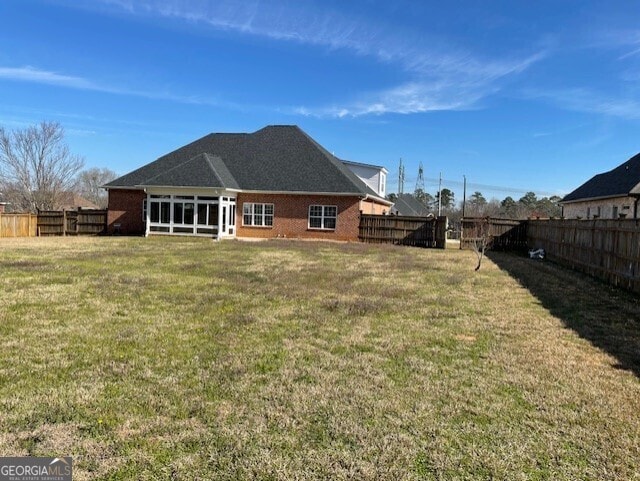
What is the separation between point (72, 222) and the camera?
28422mm

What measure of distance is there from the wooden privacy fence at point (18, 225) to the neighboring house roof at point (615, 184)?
33580mm

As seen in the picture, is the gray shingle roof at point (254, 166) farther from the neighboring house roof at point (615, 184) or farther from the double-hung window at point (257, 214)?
the neighboring house roof at point (615, 184)

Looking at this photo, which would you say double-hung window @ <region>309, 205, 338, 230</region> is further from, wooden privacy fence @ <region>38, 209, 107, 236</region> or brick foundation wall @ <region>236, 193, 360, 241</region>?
wooden privacy fence @ <region>38, 209, 107, 236</region>

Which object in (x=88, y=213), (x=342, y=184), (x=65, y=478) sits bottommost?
(x=65, y=478)

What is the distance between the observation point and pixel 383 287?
34.0 ft

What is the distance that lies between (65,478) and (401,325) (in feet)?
16.1

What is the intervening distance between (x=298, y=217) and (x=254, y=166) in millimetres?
4633

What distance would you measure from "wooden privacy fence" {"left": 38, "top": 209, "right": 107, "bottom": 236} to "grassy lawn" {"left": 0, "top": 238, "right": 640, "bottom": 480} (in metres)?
21.2

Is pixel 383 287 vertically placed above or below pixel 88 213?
below

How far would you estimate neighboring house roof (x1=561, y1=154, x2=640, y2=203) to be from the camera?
982 inches

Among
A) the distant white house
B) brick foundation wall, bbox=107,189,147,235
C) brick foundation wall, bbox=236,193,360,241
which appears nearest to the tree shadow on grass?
brick foundation wall, bbox=236,193,360,241

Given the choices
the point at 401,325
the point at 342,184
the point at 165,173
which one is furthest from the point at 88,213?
the point at 401,325

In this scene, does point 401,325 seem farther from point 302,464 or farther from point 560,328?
point 302,464

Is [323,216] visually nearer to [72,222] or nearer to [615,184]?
[72,222]
